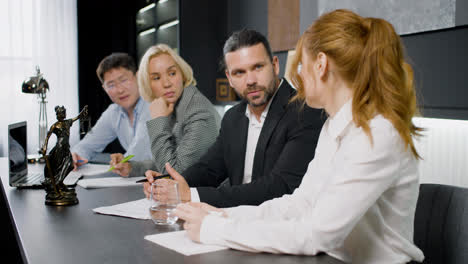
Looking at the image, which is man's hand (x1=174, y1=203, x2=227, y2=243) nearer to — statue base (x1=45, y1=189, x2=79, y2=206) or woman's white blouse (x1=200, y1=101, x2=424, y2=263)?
woman's white blouse (x1=200, y1=101, x2=424, y2=263)

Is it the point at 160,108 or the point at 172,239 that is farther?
the point at 160,108

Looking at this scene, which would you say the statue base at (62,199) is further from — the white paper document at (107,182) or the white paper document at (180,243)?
the white paper document at (180,243)

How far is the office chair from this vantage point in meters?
1.36

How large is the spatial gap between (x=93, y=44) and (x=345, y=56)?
5392mm

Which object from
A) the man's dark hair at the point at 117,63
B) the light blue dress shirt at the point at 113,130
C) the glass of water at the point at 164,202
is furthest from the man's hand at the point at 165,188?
the man's dark hair at the point at 117,63

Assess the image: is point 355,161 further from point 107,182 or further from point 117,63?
point 117,63

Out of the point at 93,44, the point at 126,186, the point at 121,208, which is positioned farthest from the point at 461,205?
the point at 93,44

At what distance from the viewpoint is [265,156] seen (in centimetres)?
Result: 199

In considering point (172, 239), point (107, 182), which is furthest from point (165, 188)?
point (107, 182)

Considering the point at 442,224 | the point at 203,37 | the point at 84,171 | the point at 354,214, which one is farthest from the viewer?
the point at 203,37

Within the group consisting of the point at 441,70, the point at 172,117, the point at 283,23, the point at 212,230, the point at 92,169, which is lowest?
the point at 92,169

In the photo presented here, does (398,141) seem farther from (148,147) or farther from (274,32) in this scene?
(274,32)

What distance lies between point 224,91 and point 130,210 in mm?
3232

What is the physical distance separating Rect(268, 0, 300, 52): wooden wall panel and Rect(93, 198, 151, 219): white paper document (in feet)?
7.37
